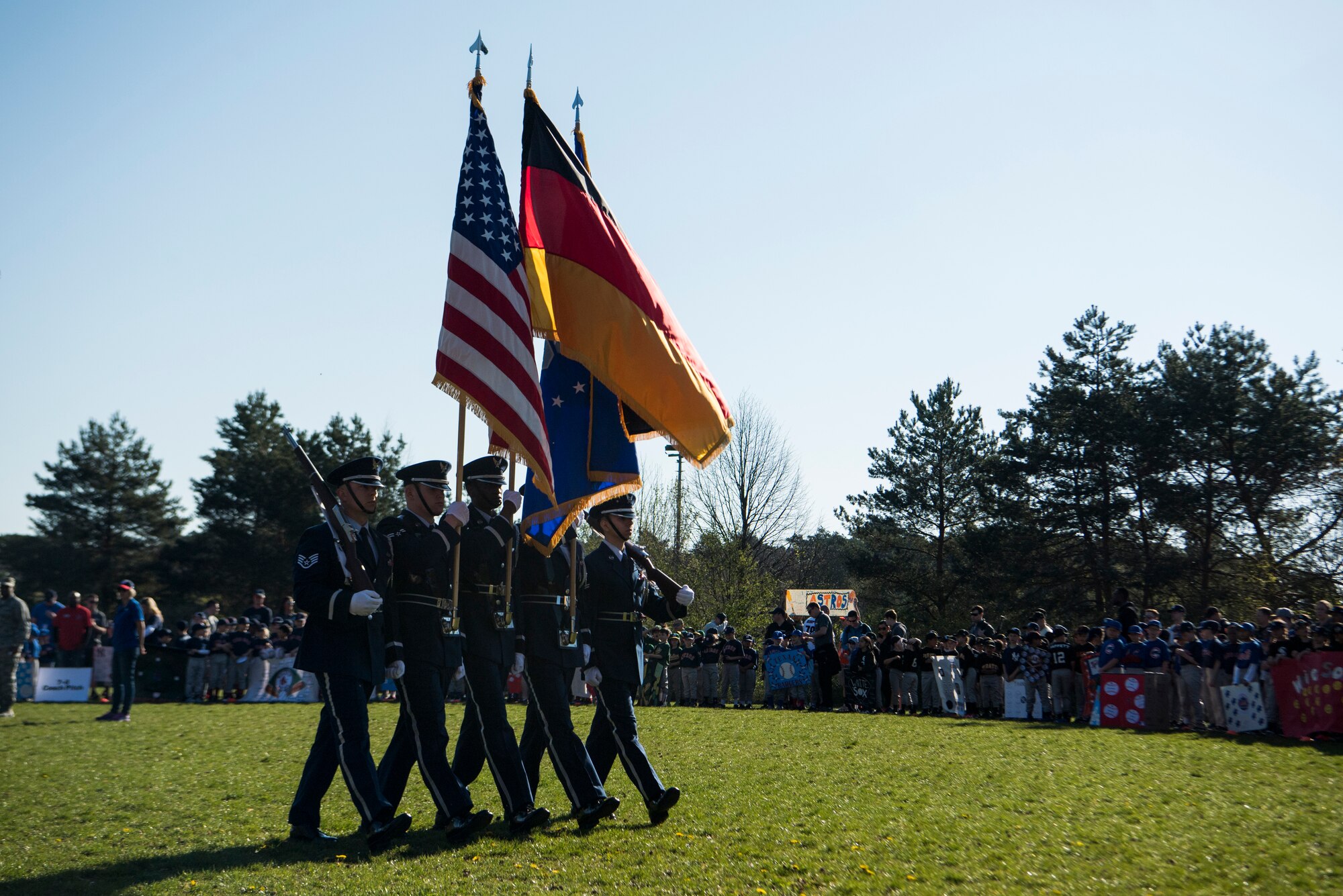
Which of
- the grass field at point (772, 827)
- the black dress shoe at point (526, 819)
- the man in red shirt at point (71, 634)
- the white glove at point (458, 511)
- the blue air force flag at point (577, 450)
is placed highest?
the blue air force flag at point (577, 450)

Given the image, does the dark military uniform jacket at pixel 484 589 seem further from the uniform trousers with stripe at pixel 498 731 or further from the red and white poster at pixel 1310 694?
the red and white poster at pixel 1310 694

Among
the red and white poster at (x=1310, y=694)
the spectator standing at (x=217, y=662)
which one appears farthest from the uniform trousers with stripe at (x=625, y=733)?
the spectator standing at (x=217, y=662)

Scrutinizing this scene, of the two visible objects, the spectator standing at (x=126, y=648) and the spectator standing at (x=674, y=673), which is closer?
the spectator standing at (x=126, y=648)

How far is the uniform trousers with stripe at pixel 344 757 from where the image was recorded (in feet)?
22.7

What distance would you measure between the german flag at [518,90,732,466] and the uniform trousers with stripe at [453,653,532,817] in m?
2.34

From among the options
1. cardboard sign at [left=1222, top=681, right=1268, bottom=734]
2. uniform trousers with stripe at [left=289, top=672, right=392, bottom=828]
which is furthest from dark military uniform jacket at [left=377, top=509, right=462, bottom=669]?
cardboard sign at [left=1222, top=681, right=1268, bottom=734]

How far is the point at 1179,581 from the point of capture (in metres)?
36.5

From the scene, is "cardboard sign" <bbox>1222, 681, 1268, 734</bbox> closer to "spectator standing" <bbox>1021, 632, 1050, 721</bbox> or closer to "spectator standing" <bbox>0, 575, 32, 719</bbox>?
"spectator standing" <bbox>1021, 632, 1050, 721</bbox>

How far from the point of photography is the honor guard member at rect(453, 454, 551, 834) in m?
7.48

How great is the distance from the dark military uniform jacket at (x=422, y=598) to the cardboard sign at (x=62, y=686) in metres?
18.9

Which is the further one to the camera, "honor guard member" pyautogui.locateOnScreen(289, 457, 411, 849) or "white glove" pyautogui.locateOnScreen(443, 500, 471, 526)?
"white glove" pyautogui.locateOnScreen(443, 500, 471, 526)

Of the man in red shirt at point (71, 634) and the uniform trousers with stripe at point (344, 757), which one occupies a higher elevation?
the man in red shirt at point (71, 634)

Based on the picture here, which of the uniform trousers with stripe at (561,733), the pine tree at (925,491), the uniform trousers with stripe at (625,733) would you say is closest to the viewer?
the uniform trousers with stripe at (561,733)

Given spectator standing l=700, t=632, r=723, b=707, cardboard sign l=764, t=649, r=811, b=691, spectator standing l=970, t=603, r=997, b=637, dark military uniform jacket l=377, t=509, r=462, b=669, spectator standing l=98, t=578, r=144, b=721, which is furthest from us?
spectator standing l=700, t=632, r=723, b=707
